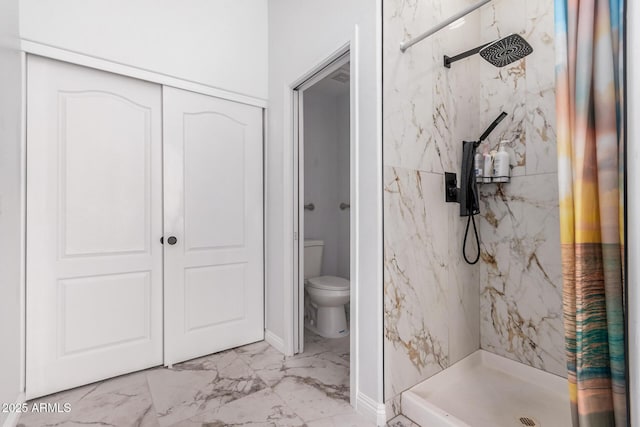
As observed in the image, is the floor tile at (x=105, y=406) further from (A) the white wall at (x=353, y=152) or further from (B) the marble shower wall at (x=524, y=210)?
(B) the marble shower wall at (x=524, y=210)

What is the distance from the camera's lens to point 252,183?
250cm

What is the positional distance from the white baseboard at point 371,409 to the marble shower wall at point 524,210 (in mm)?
1004

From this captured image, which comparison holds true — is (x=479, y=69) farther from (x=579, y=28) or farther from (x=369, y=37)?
(x=579, y=28)

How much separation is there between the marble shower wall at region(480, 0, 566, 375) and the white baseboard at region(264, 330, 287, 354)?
1.41 m

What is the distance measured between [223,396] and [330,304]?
1103 mm

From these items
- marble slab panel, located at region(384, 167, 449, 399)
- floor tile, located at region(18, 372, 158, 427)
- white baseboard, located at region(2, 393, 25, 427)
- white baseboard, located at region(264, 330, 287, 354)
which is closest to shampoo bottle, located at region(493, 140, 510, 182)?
marble slab panel, located at region(384, 167, 449, 399)

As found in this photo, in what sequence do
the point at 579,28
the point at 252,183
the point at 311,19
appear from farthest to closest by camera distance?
the point at 252,183, the point at 311,19, the point at 579,28

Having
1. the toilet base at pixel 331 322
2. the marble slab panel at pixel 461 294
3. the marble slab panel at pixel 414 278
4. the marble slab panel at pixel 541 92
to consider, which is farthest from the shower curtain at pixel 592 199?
the toilet base at pixel 331 322

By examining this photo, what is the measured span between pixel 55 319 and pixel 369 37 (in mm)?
2310

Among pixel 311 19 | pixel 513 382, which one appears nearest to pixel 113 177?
pixel 311 19

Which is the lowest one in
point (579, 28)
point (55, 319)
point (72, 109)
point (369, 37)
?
point (55, 319)

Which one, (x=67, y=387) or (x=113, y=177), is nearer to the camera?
(x=67, y=387)

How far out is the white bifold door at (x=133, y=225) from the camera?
1789 millimetres

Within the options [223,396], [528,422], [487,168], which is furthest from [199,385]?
[487,168]
